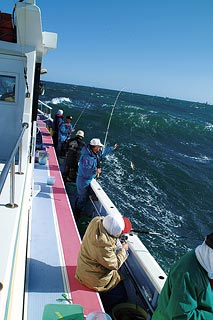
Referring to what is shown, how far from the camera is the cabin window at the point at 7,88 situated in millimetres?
4270

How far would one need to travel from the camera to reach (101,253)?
2.96m

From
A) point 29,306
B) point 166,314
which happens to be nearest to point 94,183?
point 29,306

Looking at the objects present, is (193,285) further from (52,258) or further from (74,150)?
(74,150)

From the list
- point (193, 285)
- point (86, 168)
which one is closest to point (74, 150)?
point (86, 168)

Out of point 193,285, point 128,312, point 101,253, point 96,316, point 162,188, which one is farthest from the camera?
point 162,188

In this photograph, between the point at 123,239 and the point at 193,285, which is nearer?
the point at 193,285

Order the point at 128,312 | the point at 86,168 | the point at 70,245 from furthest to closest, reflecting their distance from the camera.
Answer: the point at 86,168 < the point at 70,245 < the point at 128,312

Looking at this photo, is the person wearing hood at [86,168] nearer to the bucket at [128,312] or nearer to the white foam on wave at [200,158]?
the bucket at [128,312]

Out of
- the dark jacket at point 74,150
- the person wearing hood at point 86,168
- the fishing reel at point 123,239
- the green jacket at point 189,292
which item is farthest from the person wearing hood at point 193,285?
the dark jacket at point 74,150

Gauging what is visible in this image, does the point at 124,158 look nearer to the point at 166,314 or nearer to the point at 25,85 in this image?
the point at 25,85

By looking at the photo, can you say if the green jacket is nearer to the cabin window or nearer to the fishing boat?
the fishing boat

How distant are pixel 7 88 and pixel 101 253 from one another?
A: 291 cm

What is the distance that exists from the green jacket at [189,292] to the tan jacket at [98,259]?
3.69 ft

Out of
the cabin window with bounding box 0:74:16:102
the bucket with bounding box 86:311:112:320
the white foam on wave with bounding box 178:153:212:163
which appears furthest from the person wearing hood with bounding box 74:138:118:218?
the white foam on wave with bounding box 178:153:212:163
